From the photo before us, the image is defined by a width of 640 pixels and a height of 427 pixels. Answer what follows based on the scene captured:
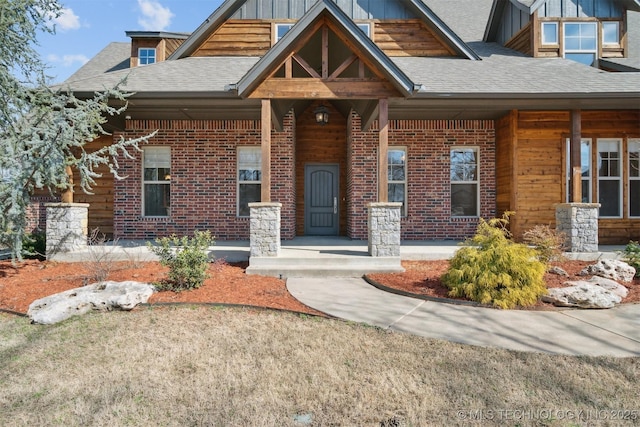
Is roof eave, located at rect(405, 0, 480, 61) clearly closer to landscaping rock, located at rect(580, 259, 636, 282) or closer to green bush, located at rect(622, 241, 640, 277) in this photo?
green bush, located at rect(622, 241, 640, 277)

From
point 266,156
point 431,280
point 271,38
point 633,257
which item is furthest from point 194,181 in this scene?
point 633,257

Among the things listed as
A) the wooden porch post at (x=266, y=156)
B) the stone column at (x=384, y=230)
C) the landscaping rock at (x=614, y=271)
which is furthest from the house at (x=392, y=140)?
the landscaping rock at (x=614, y=271)

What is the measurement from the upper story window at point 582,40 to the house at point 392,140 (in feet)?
0.09

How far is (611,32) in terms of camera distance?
10.4 m

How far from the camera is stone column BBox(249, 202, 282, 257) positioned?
6863mm

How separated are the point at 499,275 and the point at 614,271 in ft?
9.05

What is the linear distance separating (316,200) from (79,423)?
8893 millimetres

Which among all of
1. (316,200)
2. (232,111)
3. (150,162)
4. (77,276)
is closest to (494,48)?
(316,200)

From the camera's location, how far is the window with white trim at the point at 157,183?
33.9ft

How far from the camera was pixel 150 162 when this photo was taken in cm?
1037

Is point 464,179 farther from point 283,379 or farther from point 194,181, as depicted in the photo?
point 283,379

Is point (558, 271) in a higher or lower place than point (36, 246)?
lower

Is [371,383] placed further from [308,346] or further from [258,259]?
[258,259]

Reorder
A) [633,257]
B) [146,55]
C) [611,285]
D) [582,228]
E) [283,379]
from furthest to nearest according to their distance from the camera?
[146,55], [582,228], [633,257], [611,285], [283,379]
